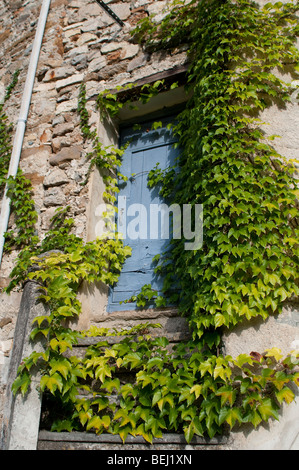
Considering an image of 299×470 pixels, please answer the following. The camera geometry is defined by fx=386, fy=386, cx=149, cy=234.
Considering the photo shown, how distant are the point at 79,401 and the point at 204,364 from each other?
801 mm

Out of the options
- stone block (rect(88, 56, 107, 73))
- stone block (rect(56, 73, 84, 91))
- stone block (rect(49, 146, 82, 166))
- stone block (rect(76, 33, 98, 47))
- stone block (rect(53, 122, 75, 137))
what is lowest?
stone block (rect(49, 146, 82, 166))

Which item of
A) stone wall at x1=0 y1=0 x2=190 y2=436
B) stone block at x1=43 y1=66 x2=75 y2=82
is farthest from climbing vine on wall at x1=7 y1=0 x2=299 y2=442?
stone block at x1=43 y1=66 x2=75 y2=82

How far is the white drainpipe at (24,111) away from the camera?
3572 millimetres

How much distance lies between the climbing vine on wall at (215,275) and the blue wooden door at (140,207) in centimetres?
21

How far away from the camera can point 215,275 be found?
2.20 metres

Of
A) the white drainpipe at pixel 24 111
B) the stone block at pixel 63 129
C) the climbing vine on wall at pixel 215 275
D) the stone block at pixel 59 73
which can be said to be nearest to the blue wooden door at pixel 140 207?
the climbing vine on wall at pixel 215 275

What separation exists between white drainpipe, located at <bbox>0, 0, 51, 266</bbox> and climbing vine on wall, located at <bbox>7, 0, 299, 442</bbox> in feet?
2.34

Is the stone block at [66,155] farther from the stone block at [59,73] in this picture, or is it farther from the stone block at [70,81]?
the stone block at [59,73]

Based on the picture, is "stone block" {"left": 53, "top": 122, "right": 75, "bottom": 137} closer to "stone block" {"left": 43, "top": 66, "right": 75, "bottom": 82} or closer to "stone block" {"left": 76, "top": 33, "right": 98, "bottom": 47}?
"stone block" {"left": 43, "top": 66, "right": 75, "bottom": 82}

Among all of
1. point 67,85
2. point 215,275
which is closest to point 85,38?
point 67,85

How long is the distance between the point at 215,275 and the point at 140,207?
141 cm

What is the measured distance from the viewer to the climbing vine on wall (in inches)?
77.9
